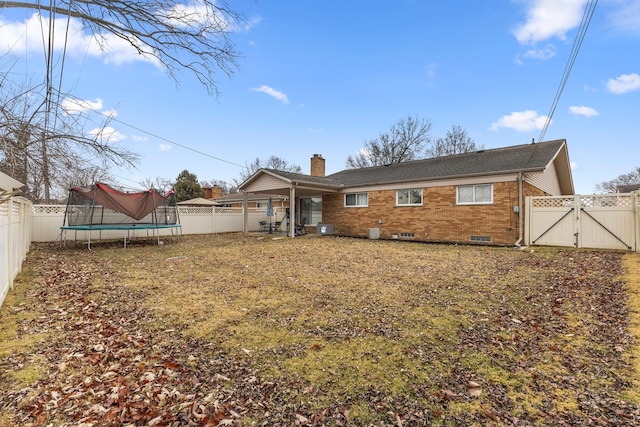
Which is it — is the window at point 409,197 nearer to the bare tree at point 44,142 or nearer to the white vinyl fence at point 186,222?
the white vinyl fence at point 186,222

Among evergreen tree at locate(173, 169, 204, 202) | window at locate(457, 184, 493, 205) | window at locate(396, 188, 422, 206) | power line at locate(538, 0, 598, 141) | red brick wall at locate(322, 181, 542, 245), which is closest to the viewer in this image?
power line at locate(538, 0, 598, 141)

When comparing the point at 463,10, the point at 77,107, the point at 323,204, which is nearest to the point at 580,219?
the point at 463,10

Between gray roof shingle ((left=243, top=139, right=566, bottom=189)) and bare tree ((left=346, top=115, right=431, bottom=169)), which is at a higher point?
bare tree ((left=346, top=115, right=431, bottom=169))

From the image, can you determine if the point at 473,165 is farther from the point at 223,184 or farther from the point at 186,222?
the point at 223,184

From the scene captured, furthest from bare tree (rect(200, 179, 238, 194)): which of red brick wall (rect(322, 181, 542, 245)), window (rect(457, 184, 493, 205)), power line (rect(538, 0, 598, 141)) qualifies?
power line (rect(538, 0, 598, 141))

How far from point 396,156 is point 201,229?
999 inches

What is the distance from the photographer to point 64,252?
10.4 m

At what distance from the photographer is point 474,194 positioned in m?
12.7

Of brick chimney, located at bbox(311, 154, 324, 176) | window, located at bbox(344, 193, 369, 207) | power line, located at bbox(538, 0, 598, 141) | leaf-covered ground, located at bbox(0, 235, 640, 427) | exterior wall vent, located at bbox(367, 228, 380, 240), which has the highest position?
power line, located at bbox(538, 0, 598, 141)

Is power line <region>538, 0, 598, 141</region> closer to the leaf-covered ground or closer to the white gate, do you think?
the white gate

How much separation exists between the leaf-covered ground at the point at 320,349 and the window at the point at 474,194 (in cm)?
561

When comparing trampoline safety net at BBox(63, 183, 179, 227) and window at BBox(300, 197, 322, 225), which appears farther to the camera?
window at BBox(300, 197, 322, 225)

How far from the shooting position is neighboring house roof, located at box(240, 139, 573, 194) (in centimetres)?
1206

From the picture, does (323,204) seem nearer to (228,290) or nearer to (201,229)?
(201,229)
